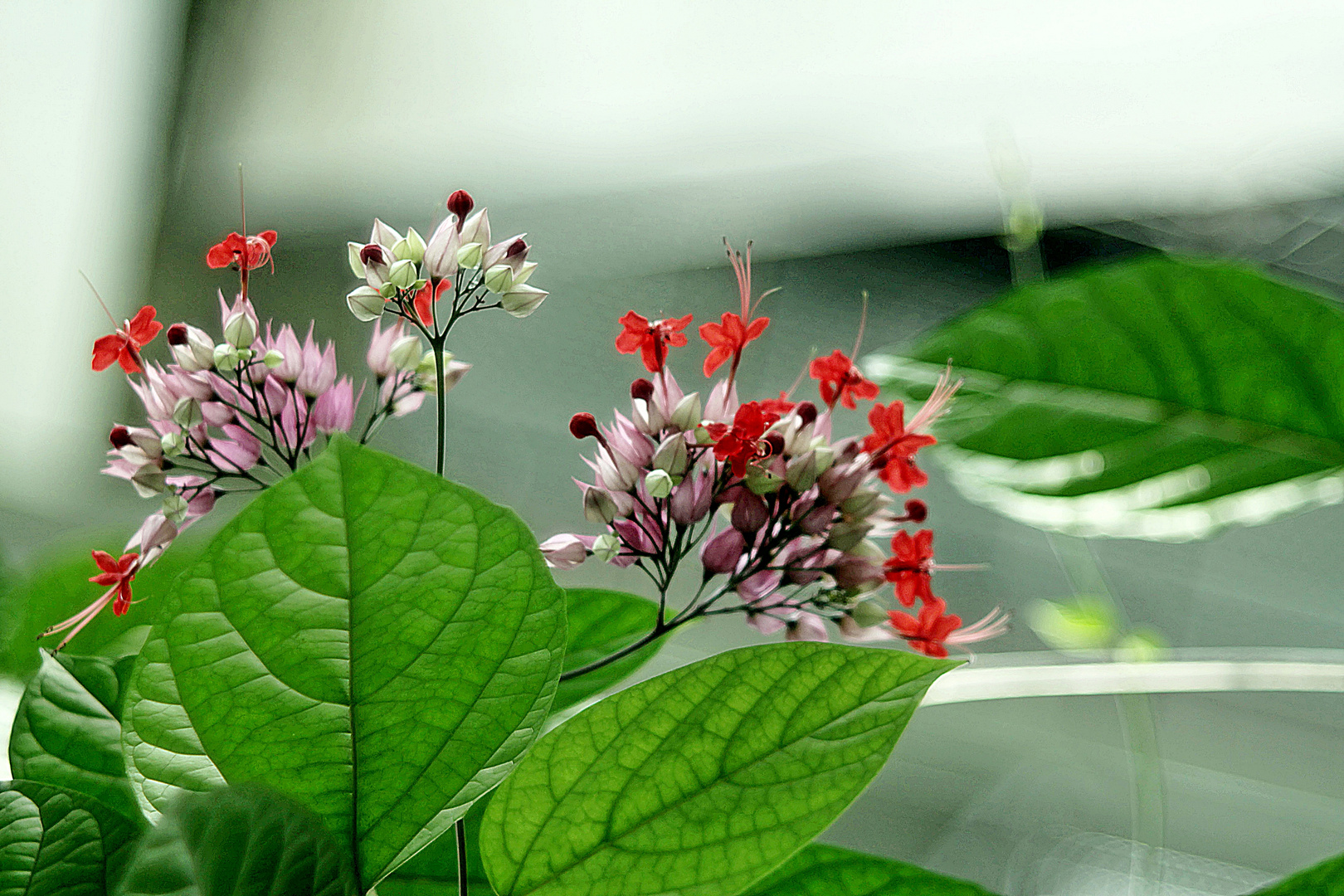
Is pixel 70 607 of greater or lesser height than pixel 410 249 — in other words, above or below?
below

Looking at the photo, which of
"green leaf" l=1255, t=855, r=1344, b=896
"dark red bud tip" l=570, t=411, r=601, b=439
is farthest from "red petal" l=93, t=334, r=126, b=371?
"green leaf" l=1255, t=855, r=1344, b=896

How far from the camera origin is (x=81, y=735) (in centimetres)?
16

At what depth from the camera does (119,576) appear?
19 centimetres

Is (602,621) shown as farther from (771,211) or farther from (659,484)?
(771,211)

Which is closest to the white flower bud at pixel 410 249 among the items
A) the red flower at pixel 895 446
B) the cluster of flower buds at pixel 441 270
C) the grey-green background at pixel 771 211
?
the cluster of flower buds at pixel 441 270

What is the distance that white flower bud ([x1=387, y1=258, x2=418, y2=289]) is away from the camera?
0.19 m

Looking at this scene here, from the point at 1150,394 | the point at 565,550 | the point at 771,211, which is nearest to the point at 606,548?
the point at 565,550

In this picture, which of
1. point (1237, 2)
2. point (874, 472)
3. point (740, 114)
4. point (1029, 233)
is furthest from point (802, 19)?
point (874, 472)

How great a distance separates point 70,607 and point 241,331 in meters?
0.10

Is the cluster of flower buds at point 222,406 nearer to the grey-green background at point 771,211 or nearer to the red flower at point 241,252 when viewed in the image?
the red flower at point 241,252

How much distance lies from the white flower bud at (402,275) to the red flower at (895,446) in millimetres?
102

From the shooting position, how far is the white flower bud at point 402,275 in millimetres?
190

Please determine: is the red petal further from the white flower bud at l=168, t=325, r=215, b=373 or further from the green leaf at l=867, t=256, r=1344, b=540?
the green leaf at l=867, t=256, r=1344, b=540

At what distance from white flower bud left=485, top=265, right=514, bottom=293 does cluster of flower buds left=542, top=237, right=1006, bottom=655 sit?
1.1 inches
